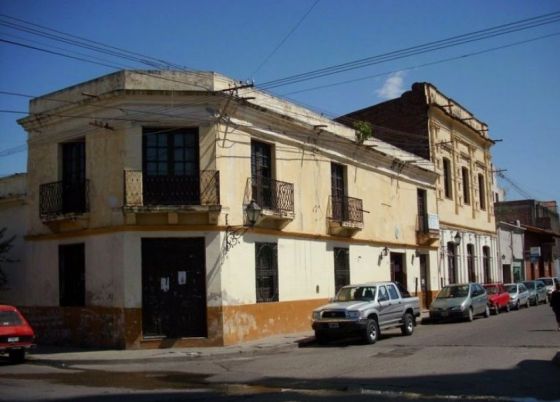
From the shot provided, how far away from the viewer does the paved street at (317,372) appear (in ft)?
34.2

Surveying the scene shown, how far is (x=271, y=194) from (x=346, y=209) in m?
4.86

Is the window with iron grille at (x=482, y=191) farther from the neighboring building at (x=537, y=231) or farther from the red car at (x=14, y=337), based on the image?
the red car at (x=14, y=337)

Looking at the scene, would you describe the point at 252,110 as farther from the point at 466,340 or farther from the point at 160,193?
the point at 466,340

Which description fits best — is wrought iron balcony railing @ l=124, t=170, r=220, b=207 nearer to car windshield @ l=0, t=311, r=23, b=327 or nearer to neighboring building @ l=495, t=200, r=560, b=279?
car windshield @ l=0, t=311, r=23, b=327

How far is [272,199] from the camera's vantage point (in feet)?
68.5

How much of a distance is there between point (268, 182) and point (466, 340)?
25.8 feet

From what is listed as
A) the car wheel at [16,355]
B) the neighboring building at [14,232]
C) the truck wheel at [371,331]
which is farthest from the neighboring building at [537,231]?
the car wheel at [16,355]

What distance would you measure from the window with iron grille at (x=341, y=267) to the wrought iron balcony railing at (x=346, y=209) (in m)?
1.22

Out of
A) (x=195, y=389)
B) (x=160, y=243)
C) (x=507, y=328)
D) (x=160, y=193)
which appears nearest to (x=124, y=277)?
(x=160, y=243)

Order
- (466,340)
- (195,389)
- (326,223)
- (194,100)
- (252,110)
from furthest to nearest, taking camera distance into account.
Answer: (326,223), (252,110), (194,100), (466,340), (195,389)

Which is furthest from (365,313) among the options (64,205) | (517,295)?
(517,295)

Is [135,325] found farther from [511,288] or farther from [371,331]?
[511,288]

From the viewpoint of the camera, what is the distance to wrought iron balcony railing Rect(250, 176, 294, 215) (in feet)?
67.3

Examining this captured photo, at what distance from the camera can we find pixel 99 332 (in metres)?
18.6
